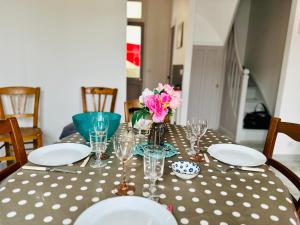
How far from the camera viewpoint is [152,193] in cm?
82

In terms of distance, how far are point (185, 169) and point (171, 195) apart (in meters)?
0.20

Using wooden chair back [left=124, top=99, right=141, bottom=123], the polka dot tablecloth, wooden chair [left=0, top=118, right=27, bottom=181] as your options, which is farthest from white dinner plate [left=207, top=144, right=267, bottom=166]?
wooden chair [left=0, top=118, right=27, bottom=181]

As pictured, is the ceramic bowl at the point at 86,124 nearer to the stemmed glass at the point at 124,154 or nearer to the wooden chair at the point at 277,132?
the stemmed glass at the point at 124,154

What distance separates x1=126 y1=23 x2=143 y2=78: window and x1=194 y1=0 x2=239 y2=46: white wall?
1620 millimetres

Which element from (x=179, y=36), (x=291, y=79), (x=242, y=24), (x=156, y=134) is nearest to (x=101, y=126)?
(x=156, y=134)

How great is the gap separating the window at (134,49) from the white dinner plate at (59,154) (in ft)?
13.6

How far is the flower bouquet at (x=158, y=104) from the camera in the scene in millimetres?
1071

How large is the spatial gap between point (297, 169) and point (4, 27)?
3.73 m

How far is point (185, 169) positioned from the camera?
1.00m

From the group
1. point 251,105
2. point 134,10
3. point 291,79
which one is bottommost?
point 251,105

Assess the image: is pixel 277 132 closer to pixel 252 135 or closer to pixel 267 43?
pixel 252 135

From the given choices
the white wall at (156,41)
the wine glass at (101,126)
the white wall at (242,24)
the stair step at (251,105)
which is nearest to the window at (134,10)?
the white wall at (156,41)

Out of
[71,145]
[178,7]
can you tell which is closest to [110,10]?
[71,145]

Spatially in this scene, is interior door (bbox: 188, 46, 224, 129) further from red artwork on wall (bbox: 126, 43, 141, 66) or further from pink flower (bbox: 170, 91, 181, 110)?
pink flower (bbox: 170, 91, 181, 110)
